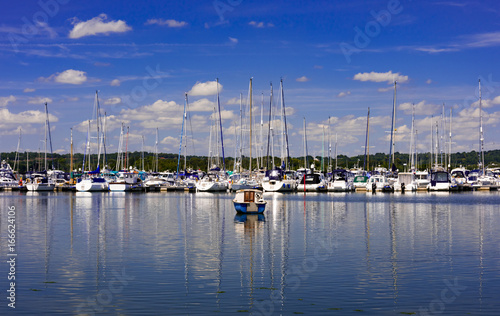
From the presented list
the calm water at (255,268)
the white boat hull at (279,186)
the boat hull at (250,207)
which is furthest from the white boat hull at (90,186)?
the calm water at (255,268)

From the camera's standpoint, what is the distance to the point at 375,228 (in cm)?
5441

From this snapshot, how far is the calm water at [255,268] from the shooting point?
24.6 metres

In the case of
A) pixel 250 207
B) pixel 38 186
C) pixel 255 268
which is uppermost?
pixel 38 186

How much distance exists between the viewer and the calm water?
2462cm

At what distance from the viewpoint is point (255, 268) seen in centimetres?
3300

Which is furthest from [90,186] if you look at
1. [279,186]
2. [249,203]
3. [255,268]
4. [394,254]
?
[255,268]

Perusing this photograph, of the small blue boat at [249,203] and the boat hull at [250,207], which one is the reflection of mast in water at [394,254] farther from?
the small blue boat at [249,203]

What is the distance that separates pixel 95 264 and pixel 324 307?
16101 mm

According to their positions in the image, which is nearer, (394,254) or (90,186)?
(394,254)

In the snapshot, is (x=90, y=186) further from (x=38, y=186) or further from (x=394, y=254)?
(x=394, y=254)

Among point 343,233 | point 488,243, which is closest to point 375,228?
point 343,233

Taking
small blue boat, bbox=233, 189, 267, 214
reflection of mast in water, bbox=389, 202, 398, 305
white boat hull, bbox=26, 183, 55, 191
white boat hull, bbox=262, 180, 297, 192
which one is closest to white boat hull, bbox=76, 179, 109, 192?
white boat hull, bbox=26, 183, 55, 191

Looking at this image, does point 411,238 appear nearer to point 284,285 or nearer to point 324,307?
point 284,285

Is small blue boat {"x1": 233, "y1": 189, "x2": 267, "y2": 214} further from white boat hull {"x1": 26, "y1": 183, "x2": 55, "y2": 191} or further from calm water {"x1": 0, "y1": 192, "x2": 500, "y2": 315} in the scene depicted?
white boat hull {"x1": 26, "y1": 183, "x2": 55, "y2": 191}
